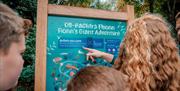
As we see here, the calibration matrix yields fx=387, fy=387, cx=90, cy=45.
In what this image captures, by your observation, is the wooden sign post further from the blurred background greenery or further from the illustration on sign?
the blurred background greenery

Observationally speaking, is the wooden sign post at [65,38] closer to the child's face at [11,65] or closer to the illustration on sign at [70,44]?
the illustration on sign at [70,44]

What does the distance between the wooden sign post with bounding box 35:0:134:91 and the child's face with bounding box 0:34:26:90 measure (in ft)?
4.63

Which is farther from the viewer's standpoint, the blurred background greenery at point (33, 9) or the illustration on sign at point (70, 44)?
the blurred background greenery at point (33, 9)

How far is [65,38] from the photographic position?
3.51 meters

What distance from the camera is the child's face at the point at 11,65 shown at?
1743mm

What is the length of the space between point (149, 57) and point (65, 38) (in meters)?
1.06

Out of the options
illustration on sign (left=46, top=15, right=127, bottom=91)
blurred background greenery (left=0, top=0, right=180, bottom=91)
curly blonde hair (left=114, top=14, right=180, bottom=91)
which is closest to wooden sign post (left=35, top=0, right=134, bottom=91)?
illustration on sign (left=46, top=15, right=127, bottom=91)

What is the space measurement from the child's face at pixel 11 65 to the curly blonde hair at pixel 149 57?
1.01 metres

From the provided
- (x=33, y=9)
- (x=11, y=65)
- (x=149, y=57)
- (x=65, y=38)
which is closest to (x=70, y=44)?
(x=65, y=38)

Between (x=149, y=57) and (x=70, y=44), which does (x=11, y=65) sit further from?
(x=70, y=44)

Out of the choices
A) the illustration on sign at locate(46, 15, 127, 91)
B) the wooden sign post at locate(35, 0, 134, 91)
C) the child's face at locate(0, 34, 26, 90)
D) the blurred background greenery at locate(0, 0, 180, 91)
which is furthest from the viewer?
the blurred background greenery at locate(0, 0, 180, 91)

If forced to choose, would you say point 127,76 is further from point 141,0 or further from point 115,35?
point 141,0

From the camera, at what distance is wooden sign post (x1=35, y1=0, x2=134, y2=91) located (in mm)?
3281

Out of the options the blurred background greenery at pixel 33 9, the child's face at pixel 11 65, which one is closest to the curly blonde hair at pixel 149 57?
the child's face at pixel 11 65
